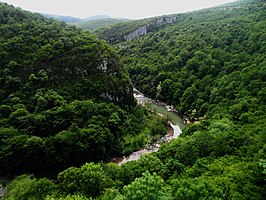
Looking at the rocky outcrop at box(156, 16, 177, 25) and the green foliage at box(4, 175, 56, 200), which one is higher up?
the rocky outcrop at box(156, 16, 177, 25)

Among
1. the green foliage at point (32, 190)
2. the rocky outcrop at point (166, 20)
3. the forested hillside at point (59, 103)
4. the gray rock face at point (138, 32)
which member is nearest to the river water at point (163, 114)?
the forested hillside at point (59, 103)

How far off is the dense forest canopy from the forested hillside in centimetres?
22

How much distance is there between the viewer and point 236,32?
90.2 m

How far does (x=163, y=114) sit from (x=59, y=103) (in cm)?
3559

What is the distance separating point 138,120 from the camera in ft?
232

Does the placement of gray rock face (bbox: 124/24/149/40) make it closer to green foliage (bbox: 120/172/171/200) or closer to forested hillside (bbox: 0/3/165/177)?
forested hillside (bbox: 0/3/165/177)

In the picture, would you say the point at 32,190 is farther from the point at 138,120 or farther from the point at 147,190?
the point at 138,120

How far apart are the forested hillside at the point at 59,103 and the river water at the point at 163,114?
75.8 inches

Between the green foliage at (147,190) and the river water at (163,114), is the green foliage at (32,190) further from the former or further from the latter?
the river water at (163,114)

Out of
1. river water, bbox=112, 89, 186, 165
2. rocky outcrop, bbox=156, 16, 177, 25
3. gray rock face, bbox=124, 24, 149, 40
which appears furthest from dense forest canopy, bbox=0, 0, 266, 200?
rocky outcrop, bbox=156, 16, 177, 25

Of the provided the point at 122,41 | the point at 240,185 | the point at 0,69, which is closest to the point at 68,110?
the point at 0,69

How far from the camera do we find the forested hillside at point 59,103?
158 ft

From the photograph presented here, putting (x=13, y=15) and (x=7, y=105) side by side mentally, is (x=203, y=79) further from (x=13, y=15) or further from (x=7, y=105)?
(x=13, y=15)

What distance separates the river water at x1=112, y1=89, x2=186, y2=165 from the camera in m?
57.0
